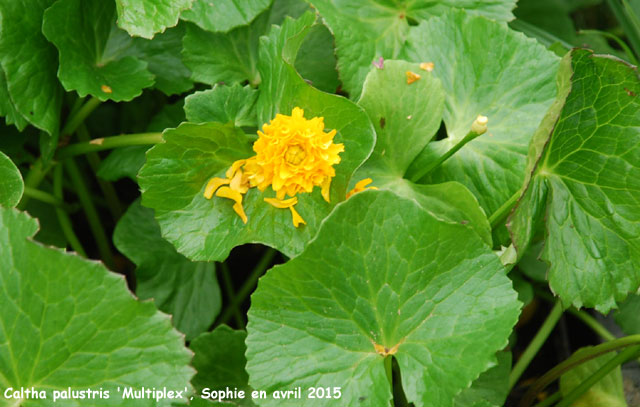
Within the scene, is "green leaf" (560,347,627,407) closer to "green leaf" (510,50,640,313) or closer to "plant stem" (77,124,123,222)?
"green leaf" (510,50,640,313)

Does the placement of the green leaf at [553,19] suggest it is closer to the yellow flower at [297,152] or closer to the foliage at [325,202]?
the foliage at [325,202]

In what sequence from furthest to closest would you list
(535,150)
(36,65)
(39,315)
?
Answer: (36,65) → (535,150) → (39,315)

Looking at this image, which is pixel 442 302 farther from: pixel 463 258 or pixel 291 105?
pixel 291 105

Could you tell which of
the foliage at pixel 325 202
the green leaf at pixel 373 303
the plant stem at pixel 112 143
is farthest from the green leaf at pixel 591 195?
the plant stem at pixel 112 143

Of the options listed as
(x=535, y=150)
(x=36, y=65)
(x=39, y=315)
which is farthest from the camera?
(x=36, y=65)

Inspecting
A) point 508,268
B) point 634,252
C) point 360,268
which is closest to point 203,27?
point 360,268

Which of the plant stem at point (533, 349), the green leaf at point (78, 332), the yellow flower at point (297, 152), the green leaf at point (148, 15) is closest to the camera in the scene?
the green leaf at point (78, 332)

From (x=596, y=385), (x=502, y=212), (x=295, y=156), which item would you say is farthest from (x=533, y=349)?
(x=295, y=156)

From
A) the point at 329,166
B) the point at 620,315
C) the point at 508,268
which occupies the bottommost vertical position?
the point at 620,315

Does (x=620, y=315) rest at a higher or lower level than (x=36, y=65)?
lower
